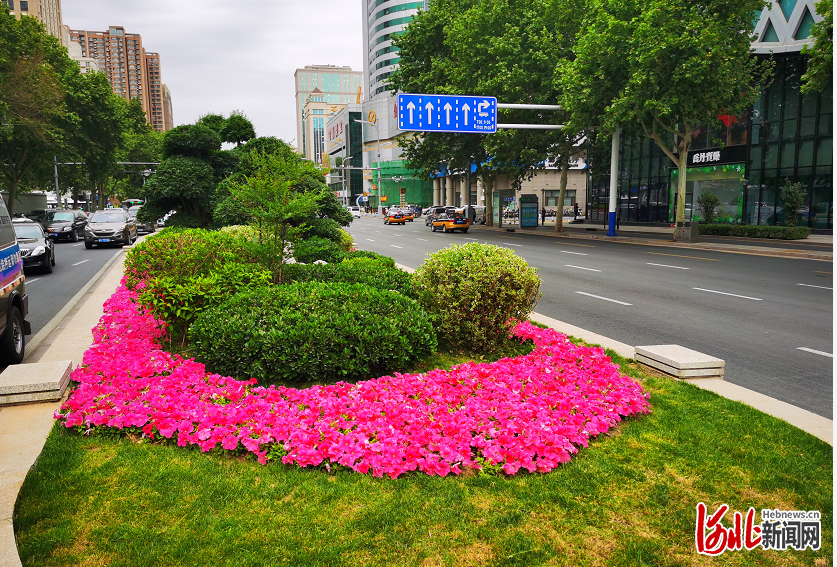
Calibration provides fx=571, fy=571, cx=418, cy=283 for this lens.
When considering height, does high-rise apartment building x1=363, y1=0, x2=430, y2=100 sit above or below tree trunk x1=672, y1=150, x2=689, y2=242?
above

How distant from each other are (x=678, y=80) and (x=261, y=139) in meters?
17.0

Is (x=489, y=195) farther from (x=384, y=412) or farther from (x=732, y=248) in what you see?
(x=384, y=412)

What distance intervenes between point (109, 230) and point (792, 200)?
111 ft

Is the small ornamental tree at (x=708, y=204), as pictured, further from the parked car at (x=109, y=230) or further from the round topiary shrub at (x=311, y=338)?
the round topiary shrub at (x=311, y=338)

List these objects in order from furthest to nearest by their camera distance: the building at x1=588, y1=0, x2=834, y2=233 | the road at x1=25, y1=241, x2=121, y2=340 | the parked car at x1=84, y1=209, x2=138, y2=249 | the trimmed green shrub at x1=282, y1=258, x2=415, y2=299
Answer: the building at x1=588, y1=0, x2=834, y2=233 → the parked car at x1=84, y1=209, x2=138, y2=249 → the road at x1=25, y1=241, x2=121, y2=340 → the trimmed green shrub at x1=282, y1=258, x2=415, y2=299

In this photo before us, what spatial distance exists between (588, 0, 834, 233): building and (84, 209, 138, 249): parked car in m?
28.3

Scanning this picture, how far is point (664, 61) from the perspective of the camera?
78.0ft

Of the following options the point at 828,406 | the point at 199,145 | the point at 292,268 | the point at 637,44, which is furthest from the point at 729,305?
the point at 637,44

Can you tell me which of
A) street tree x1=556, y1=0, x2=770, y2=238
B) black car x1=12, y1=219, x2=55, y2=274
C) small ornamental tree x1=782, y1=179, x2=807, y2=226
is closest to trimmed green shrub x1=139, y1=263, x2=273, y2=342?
black car x1=12, y1=219, x2=55, y2=274

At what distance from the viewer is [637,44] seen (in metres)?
24.2

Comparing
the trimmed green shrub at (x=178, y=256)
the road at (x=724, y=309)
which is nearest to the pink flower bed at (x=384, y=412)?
the trimmed green shrub at (x=178, y=256)

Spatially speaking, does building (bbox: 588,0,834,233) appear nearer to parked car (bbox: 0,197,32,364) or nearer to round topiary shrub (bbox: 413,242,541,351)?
round topiary shrub (bbox: 413,242,541,351)

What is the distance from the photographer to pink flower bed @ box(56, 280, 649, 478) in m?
4.15

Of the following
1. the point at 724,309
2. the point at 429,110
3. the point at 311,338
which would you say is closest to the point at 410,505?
the point at 311,338
